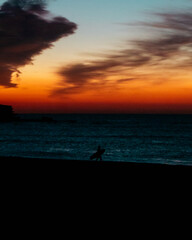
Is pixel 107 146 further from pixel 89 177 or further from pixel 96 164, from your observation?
pixel 89 177

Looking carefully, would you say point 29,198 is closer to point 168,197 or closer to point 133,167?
point 168,197

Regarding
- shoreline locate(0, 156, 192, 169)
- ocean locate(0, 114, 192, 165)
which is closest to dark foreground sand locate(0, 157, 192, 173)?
shoreline locate(0, 156, 192, 169)

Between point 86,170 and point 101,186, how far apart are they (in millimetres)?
2286

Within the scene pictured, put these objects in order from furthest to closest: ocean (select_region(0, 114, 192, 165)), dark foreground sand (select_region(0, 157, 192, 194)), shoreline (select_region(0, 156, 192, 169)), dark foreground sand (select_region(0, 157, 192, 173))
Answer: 1. ocean (select_region(0, 114, 192, 165))
2. shoreline (select_region(0, 156, 192, 169))
3. dark foreground sand (select_region(0, 157, 192, 173))
4. dark foreground sand (select_region(0, 157, 192, 194))

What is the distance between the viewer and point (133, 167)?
447 inches

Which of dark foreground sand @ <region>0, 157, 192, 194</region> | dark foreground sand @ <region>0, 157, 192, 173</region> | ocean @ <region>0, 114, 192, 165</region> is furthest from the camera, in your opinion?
ocean @ <region>0, 114, 192, 165</region>

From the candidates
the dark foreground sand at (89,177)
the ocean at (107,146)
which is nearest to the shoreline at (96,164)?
the dark foreground sand at (89,177)

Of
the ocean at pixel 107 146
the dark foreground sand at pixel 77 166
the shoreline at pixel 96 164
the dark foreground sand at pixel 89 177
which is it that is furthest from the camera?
the ocean at pixel 107 146

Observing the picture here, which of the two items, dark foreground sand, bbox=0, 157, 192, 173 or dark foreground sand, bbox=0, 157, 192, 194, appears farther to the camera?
dark foreground sand, bbox=0, 157, 192, 173

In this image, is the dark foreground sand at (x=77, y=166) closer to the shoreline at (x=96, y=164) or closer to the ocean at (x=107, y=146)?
the shoreline at (x=96, y=164)

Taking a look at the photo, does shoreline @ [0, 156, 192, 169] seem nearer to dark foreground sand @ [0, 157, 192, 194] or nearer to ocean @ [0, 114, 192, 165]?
dark foreground sand @ [0, 157, 192, 194]

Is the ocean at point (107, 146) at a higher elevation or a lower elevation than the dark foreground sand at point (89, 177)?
lower

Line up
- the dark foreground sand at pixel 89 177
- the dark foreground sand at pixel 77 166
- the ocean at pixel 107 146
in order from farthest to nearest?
the ocean at pixel 107 146 → the dark foreground sand at pixel 77 166 → the dark foreground sand at pixel 89 177

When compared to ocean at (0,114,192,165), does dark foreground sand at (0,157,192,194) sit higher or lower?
higher
